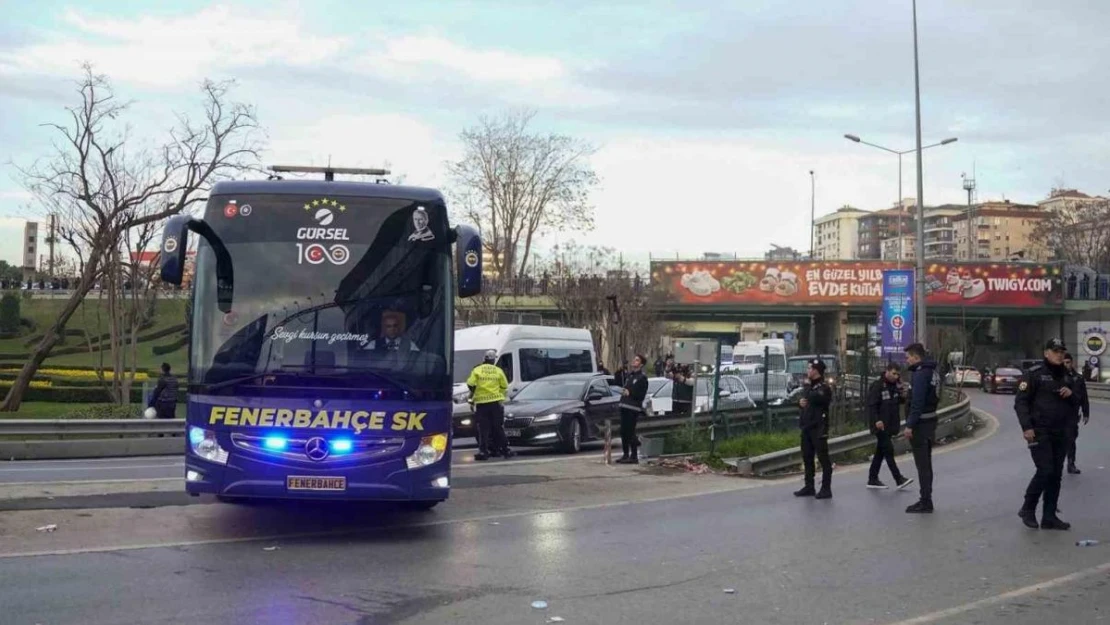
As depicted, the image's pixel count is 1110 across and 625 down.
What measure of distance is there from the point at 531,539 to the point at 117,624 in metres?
4.49

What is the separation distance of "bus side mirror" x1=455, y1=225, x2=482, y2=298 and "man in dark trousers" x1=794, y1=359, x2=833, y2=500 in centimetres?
571

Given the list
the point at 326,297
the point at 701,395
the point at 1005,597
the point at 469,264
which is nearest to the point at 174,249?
the point at 326,297

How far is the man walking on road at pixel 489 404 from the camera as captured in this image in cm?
1814

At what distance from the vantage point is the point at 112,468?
17.6 meters

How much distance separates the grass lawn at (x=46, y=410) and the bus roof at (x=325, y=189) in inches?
741

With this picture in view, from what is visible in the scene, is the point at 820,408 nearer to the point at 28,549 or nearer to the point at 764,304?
the point at 28,549

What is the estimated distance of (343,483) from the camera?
33.2ft

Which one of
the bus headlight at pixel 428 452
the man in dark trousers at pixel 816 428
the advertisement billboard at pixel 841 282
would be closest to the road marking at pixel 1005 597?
the bus headlight at pixel 428 452

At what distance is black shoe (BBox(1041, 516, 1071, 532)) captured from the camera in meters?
11.7

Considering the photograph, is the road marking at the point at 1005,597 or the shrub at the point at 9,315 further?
the shrub at the point at 9,315

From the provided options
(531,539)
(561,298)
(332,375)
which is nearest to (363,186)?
(332,375)

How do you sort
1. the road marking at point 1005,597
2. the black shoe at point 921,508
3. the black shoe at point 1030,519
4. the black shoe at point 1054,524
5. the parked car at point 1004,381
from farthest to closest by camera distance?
1. the parked car at point 1004,381
2. the black shoe at point 921,508
3. the black shoe at point 1030,519
4. the black shoe at point 1054,524
5. the road marking at point 1005,597

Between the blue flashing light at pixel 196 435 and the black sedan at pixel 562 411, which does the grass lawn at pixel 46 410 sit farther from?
the blue flashing light at pixel 196 435

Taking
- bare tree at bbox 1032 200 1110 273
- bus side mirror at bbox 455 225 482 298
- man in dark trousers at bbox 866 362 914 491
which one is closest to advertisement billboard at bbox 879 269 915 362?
man in dark trousers at bbox 866 362 914 491
